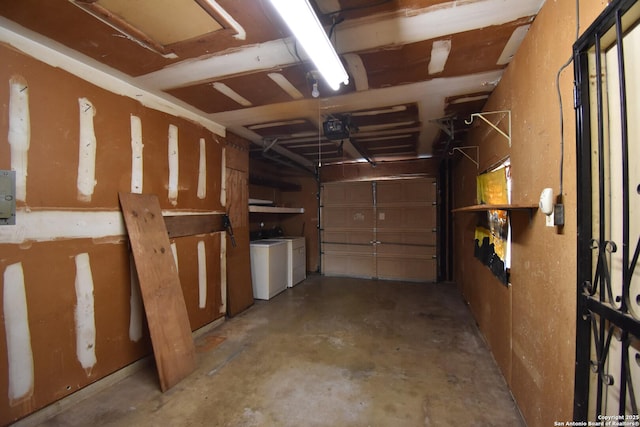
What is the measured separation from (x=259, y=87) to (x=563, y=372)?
262 cm

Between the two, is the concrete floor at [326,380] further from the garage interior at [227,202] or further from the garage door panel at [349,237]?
the garage door panel at [349,237]

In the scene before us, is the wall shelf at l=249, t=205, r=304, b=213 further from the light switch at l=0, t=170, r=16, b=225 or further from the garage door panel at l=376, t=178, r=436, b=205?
the light switch at l=0, t=170, r=16, b=225

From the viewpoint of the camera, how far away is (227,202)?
3424 millimetres

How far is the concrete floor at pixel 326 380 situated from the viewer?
1735 mm

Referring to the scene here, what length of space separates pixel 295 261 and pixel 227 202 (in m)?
2.04

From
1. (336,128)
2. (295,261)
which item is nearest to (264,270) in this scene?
(295,261)

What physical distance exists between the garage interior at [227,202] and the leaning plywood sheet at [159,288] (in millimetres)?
17

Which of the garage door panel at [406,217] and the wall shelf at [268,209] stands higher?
the wall shelf at [268,209]

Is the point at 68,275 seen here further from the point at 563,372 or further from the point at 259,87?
the point at 563,372

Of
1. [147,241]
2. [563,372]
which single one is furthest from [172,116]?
[563,372]

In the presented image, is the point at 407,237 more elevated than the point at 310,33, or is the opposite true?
the point at 310,33

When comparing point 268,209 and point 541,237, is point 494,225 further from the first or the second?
point 268,209

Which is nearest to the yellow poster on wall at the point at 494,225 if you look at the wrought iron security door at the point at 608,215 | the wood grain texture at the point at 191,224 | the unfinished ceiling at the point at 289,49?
the unfinished ceiling at the point at 289,49

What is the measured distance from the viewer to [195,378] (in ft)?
7.14
